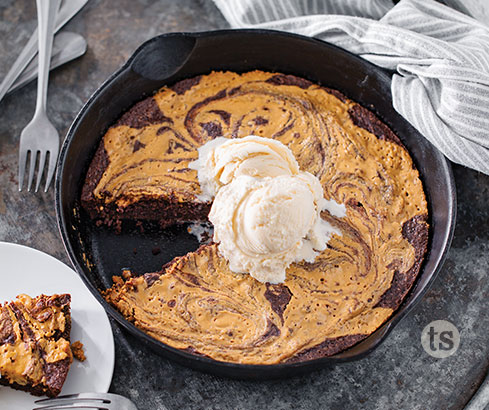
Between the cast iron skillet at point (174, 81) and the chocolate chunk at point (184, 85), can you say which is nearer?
the cast iron skillet at point (174, 81)

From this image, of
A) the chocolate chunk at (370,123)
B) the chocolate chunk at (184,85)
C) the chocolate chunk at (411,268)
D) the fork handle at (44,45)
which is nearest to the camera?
the chocolate chunk at (411,268)

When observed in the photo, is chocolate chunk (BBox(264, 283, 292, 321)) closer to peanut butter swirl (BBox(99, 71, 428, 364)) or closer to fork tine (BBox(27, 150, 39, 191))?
peanut butter swirl (BBox(99, 71, 428, 364))

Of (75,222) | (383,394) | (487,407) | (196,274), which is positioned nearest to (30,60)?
(75,222)

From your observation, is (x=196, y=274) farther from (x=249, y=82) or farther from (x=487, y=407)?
(x=487, y=407)

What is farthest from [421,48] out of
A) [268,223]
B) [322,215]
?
[268,223]

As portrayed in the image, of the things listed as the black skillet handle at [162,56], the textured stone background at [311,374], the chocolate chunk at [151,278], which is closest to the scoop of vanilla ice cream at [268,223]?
the chocolate chunk at [151,278]

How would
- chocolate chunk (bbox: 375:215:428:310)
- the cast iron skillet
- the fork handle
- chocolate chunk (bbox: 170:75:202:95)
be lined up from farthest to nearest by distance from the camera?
the fork handle, chocolate chunk (bbox: 170:75:202:95), the cast iron skillet, chocolate chunk (bbox: 375:215:428:310)

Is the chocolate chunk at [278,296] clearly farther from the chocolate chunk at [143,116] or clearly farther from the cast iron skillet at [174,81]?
the chocolate chunk at [143,116]

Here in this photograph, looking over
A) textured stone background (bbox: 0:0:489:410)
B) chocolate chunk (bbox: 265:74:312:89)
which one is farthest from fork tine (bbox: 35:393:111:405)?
chocolate chunk (bbox: 265:74:312:89)
